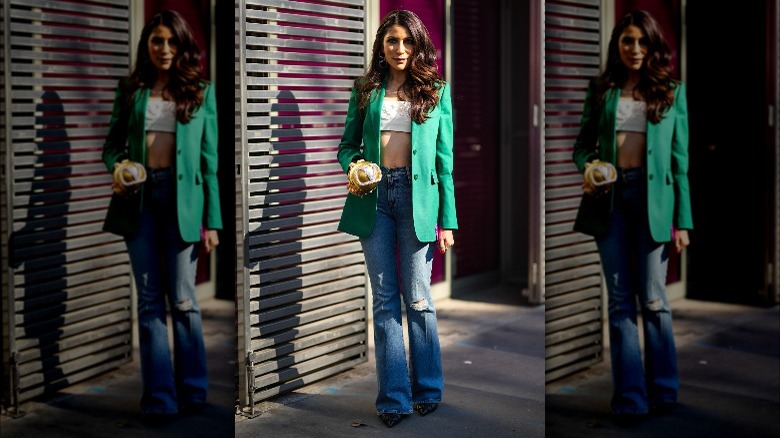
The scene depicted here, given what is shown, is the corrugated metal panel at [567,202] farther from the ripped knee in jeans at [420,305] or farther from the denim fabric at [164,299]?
the denim fabric at [164,299]

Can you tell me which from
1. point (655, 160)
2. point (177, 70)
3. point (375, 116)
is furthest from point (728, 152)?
point (177, 70)

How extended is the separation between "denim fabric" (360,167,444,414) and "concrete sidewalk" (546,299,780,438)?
1.75ft

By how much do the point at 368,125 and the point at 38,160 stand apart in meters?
1.40

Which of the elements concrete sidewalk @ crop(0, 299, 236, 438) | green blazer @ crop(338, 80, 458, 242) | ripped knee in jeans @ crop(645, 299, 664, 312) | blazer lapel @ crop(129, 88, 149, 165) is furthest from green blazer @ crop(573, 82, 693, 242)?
blazer lapel @ crop(129, 88, 149, 165)

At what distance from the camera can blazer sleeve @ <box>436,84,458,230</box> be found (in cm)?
364

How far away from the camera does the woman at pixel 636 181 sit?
11.4 ft

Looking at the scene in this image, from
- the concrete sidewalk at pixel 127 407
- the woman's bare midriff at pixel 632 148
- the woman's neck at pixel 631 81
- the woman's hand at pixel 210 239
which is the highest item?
the woman's neck at pixel 631 81

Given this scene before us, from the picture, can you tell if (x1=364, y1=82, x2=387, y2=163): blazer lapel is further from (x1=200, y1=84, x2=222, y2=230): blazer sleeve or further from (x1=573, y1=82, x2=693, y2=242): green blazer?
(x1=573, y1=82, x2=693, y2=242): green blazer

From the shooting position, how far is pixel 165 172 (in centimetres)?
365

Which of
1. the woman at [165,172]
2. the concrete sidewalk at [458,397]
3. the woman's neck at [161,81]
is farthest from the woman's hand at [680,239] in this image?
the woman's neck at [161,81]

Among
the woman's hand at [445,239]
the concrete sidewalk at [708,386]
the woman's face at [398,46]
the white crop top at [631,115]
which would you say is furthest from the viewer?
the concrete sidewalk at [708,386]

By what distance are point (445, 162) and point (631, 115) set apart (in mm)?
679

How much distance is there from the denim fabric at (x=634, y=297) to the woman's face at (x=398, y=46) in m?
0.87

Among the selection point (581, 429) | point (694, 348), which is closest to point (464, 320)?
point (581, 429)
